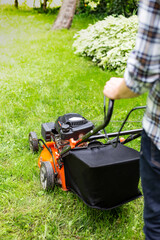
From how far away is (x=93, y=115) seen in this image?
2986mm

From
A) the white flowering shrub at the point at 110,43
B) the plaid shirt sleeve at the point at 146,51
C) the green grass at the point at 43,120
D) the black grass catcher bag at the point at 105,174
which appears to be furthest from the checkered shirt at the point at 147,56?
the white flowering shrub at the point at 110,43

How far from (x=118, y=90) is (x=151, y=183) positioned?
1.09ft

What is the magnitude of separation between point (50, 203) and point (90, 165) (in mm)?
563

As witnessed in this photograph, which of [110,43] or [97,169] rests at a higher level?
[97,169]

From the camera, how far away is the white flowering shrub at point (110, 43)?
4.31 metres

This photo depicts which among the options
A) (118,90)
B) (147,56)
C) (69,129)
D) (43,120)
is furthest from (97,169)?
(43,120)

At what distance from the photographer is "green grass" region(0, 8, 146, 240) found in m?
1.65

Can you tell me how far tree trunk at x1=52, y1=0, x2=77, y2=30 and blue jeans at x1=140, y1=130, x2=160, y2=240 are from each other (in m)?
6.27

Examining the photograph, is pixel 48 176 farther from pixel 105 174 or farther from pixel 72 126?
pixel 105 174

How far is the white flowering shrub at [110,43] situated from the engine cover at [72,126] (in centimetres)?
256

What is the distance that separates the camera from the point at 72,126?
1806mm

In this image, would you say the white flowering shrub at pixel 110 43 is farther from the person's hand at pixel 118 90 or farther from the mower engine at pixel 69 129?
the person's hand at pixel 118 90

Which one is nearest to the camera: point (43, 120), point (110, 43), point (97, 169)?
point (97, 169)

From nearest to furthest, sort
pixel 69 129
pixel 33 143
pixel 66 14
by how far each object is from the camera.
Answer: pixel 69 129
pixel 33 143
pixel 66 14
